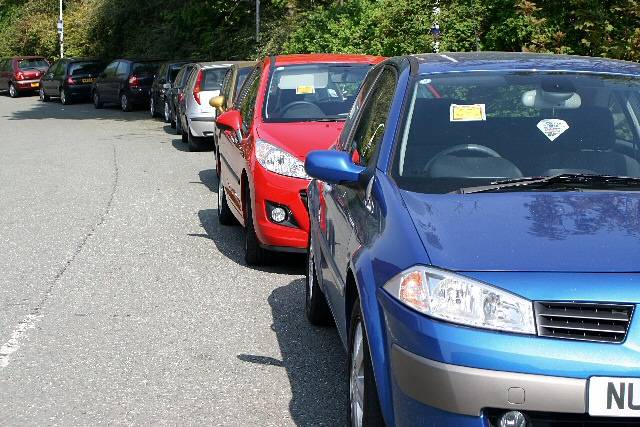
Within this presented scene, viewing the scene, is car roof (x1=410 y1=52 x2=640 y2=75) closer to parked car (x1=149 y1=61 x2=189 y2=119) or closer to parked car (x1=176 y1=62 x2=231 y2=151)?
parked car (x1=176 y1=62 x2=231 y2=151)

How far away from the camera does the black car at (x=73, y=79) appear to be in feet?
138

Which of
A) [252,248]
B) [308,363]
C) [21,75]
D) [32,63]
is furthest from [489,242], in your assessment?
[32,63]

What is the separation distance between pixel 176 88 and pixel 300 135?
16816 millimetres

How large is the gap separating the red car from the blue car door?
231 cm

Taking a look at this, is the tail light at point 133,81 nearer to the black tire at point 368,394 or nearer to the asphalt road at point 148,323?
the asphalt road at point 148,323

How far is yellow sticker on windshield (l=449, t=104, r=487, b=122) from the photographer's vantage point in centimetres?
543

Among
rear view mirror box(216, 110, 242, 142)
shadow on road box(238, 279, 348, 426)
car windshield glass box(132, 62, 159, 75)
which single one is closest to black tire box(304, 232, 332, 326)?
shadow on road box(238, 279, 348, 426)

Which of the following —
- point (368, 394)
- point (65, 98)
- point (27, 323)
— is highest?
point (368, 394)

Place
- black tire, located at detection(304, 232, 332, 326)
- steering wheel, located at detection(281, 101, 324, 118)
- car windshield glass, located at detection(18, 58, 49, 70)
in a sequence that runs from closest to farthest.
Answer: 1. black tire, located at detection(304, 232, 332, 326)
2. steering wheel, located at detection(281, 101, 324, 118)
3. car windshield glass, located at detection(18, 58, 49, 70)

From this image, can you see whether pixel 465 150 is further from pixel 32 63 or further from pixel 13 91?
pixel 32 63

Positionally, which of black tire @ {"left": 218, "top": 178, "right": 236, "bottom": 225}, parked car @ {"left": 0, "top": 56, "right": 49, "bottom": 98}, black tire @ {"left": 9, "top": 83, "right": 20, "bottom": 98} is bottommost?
black tire @ {"left": 9, "top": 83, "right": 20, "bottom": 98}

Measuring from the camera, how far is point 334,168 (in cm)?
529

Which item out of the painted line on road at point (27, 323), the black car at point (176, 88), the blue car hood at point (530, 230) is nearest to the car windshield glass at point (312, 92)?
the painted line on road at point (27, 323)

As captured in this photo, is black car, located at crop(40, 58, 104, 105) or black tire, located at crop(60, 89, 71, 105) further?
black tire, located at crop(60, 89, 71, 105)
